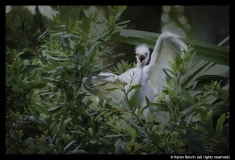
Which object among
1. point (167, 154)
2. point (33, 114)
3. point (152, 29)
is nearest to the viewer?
point (167, 154)

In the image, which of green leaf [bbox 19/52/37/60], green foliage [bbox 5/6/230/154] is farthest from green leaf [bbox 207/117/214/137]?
green leaf [bbox 19/52/37/60]

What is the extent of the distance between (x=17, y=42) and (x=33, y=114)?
0.65ft

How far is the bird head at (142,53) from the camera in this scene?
3.36 feet

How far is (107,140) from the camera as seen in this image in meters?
0.81

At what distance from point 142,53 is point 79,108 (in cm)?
34

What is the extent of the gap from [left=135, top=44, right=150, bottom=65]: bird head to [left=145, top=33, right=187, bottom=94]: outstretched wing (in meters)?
0.03

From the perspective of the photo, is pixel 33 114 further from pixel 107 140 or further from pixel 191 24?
pixel 191 24

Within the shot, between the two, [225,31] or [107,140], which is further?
[225,31]

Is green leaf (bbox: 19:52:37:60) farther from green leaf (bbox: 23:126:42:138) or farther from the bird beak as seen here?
the bird beak

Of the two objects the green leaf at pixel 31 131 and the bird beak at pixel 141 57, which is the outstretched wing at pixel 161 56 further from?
the green leaf at pixel 31 131

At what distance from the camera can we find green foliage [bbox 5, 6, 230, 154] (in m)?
0.75

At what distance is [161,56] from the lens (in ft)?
3.50

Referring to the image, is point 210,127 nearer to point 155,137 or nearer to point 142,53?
point 155,137
